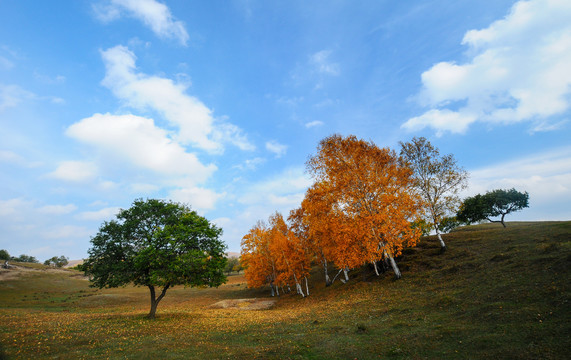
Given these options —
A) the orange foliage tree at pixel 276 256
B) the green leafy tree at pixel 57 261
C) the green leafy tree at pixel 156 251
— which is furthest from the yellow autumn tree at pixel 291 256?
the green leafy tree at pixel 57 261

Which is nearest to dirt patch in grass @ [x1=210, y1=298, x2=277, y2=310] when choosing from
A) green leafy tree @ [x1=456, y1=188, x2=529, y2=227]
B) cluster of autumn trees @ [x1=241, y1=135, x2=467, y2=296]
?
cluster of autumn trees @ [x1=241, y1=135, x2=467, y2=296]

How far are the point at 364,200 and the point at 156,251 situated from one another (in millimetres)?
23584

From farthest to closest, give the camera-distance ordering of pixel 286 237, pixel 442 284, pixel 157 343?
pixel 286 237, pixel 442 284, pixel 157 343

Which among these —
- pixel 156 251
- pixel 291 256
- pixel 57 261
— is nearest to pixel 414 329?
pixel 156 251

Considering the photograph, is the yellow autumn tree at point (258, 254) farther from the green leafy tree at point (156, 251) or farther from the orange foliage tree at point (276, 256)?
the green leafy tree at point (156, 251)

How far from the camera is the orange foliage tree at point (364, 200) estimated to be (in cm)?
2797

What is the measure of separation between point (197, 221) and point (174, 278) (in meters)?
6.24

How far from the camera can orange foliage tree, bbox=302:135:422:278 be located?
27969 mm

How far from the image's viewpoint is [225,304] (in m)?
44.1

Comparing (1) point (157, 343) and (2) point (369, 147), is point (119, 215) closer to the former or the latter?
(1) point (157, 343)

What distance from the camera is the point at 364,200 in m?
29.9

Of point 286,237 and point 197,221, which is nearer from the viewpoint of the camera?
point 197,221

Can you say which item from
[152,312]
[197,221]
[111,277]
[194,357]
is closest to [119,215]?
[111,277]

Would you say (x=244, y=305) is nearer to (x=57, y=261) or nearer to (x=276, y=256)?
(x=276, y=256)
